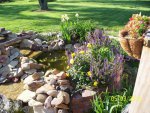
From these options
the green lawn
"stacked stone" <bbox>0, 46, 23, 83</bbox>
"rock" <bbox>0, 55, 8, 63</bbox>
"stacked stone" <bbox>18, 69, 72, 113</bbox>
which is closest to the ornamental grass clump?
"stacked stone" <bbox>18, 69, 72, 113</bbox>

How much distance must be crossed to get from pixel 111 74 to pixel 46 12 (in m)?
9.15

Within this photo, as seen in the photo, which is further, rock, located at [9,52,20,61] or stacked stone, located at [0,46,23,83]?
rock, located at [9,52,20,61]

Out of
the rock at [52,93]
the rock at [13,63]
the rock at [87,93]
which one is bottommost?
the rock at [13,63]

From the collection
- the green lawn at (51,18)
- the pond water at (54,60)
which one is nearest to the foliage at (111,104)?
the pond water at (54,60)

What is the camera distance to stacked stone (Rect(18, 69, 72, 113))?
5.19 metres

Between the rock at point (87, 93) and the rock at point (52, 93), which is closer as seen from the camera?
the rock at point (87, 93)

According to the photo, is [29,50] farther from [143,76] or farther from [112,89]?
[143,76]

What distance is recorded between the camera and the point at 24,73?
6.80m

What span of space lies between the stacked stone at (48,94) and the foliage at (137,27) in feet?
5.99

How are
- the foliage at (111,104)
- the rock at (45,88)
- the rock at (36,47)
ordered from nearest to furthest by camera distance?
the foliage at (111,104) < the rock at (45,88) < the rock at (36,47)

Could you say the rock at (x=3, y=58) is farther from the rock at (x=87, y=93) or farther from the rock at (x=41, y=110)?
the rock at (x=87, y=93)

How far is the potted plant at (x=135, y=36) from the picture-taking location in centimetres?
345

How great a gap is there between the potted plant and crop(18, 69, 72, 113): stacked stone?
1.84 meters

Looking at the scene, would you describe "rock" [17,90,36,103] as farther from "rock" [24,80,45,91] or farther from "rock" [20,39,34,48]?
"rock" [20,39,34,48]
